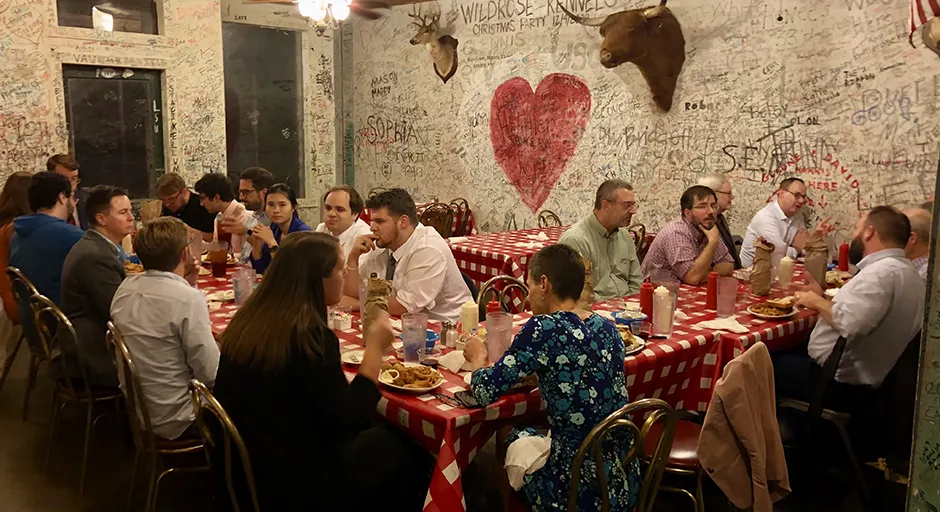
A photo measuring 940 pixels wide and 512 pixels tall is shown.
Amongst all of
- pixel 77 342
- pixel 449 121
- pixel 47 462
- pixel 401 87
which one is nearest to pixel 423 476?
pixel 77 342

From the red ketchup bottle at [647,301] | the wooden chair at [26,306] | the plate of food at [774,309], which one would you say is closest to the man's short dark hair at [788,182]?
the plate of food at [774,309]

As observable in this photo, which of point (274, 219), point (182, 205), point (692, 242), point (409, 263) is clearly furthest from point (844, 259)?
point (182, 205)

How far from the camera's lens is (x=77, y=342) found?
314cm

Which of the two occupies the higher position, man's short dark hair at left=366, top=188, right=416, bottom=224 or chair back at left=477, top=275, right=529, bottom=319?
man's short dark hair at left=366, top=188, right=416, bottom=224

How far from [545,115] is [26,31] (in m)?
4.67

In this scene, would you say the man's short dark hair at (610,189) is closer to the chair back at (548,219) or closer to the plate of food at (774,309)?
the plate of food at (774,309)

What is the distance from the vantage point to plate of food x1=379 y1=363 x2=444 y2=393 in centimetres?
244

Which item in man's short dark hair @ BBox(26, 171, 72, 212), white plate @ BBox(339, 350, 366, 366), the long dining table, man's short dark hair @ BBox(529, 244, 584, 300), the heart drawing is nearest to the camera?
the long dining table

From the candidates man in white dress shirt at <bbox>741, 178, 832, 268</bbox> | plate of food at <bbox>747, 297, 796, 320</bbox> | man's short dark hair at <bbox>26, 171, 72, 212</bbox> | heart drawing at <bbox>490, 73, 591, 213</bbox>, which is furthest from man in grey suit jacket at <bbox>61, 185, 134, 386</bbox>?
heart drawing at <bbox>490, 73, 591, 213</bbox>

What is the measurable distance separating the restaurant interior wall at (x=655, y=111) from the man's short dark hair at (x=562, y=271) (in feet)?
12.4

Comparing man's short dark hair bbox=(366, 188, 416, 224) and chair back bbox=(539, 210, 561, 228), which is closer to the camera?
man's short dark hair bbox=(366, 188, 416, 224)

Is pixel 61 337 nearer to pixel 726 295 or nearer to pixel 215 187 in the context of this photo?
pixel 215 187

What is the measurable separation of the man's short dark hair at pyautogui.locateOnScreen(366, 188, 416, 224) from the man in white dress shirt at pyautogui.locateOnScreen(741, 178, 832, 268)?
2865mm

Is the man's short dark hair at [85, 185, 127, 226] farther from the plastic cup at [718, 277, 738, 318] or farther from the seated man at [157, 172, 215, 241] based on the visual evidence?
the plastic cup at [718, 277, 738, 318]
